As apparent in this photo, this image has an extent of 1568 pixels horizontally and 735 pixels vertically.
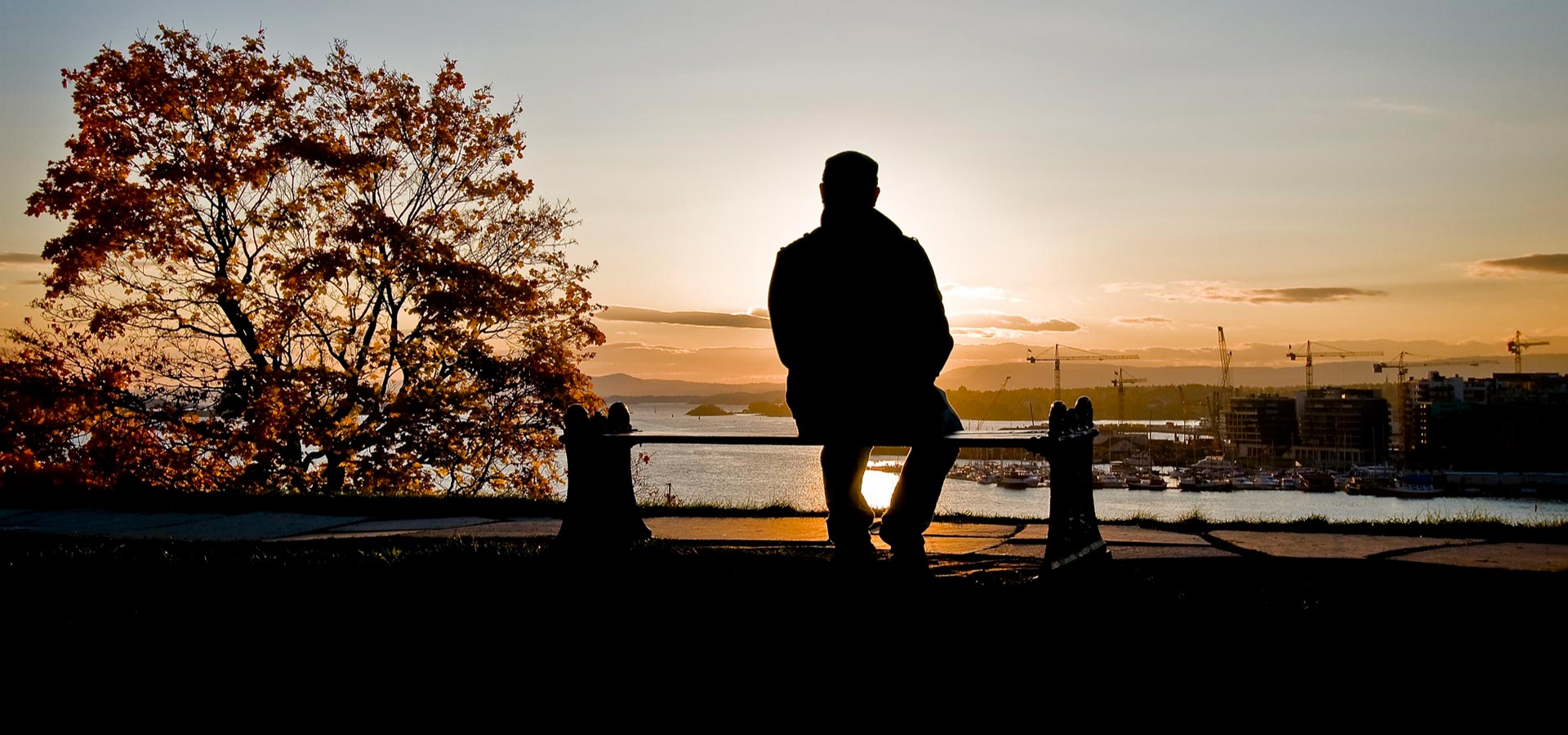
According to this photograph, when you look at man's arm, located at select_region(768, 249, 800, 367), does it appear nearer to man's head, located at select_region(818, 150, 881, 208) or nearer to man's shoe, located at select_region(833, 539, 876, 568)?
man's head, located at select_region(818, 150, 881, 208)

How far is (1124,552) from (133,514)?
24.5 feet

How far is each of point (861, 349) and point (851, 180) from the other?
0.62 meters

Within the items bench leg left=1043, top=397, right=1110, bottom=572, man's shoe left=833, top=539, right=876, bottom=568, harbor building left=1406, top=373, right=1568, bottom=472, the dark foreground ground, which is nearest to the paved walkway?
the dark foreground ground

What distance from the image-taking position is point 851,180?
11.5 feet

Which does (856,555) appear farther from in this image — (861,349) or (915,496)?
(861,349)

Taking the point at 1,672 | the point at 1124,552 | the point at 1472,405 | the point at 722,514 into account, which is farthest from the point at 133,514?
the point at 1472,405

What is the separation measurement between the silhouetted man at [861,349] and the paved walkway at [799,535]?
0.98 meters

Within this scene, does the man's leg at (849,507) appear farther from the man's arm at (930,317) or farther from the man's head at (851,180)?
the man's head at (851,180)

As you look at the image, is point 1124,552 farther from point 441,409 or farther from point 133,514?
point 441,409

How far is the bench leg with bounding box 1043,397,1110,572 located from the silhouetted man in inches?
16.4

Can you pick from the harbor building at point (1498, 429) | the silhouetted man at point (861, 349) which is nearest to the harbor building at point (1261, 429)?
the harbor building at point (1498, 429)

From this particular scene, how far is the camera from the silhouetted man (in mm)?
3445

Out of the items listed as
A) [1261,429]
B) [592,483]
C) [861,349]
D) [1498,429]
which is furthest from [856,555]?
[1261,429]

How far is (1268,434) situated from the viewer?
11094 centimetres
